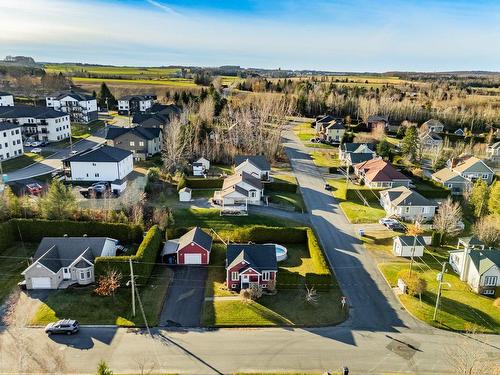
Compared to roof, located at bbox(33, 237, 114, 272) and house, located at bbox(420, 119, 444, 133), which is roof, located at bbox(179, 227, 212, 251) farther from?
house, located at bbox(420, 119, 444, 133)

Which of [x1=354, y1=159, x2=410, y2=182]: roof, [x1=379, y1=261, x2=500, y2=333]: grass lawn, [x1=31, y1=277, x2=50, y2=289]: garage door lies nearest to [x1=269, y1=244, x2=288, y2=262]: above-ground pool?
[x1=379, y1=261, x2=500, y2=333]: grass lawn

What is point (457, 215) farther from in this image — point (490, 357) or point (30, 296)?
point (30, 296)

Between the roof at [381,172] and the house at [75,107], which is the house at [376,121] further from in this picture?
the house at [75,107]

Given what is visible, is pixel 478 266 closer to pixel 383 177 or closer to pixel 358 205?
pixel 358 205

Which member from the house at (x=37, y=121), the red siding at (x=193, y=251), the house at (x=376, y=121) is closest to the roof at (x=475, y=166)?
the house at (x=376, y=121)

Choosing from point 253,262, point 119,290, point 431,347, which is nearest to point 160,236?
point 119,290
